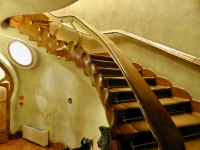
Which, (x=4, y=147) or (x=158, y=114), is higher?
(x=158, y=114)

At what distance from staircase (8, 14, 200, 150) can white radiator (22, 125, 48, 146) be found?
3.13 metres

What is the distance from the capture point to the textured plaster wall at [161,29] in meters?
2.48

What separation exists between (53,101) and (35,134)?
1219mm

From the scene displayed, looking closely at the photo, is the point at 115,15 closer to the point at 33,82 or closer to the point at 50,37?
the point at 50,37

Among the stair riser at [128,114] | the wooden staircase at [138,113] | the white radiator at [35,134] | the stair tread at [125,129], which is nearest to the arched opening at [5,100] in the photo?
the white radiator at [35,134]

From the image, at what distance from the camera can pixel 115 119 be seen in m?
1.65

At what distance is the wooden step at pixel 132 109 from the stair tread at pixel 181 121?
0.24 feet

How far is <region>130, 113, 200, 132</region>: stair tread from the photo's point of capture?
174cm

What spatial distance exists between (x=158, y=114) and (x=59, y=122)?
4.45 metres

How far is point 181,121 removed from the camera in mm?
1996

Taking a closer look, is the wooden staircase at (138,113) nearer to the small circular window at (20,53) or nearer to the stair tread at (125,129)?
the stair tread at (125,129)

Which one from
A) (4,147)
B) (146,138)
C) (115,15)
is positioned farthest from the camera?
(4,147)

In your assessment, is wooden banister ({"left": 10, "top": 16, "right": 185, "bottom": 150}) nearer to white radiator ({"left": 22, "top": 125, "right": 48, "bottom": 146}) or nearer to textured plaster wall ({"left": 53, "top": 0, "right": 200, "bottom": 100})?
textured plaster wall ({"left": 53, "top": 0, "right": 200, "bottom": 100})

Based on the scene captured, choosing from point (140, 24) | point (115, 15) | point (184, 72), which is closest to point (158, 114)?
point (184, 72)
